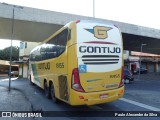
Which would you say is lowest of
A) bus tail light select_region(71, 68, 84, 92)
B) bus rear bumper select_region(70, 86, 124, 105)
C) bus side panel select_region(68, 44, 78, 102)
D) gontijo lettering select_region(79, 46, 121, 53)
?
bus rear bumper select_region(70, 86, 124, 105)

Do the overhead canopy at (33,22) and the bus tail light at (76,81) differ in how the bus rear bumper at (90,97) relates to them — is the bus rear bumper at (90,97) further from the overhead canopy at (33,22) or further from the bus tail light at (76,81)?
the overhead canopy at (33,22)

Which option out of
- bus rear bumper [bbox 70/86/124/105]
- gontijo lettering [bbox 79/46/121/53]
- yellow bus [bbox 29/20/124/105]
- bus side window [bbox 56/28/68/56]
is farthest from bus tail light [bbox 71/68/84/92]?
bus side window [bbox 56/28/68/56]

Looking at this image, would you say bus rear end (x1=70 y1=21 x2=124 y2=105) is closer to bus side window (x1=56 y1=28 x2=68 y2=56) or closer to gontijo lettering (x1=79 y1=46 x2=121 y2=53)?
gontijo lettering (x1=79 y1=46 x2=121 y2=53)

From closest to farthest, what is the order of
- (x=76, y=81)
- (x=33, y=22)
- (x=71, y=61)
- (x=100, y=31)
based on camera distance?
(x=76, y=81) → (x=71, y=61) → (x=100, y=31) → (x=33, y=22)

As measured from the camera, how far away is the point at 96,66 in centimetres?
802

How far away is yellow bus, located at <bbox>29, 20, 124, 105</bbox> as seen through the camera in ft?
25.4

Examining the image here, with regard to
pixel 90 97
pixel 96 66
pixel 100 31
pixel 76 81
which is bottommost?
pixel 90 97

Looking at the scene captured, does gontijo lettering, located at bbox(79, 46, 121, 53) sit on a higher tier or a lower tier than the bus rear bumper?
higher

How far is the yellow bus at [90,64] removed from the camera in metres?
7.74

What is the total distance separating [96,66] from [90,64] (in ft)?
0.86

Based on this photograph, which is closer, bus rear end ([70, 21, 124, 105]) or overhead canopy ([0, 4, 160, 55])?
bus rear end ([70, 21, 124, 105])

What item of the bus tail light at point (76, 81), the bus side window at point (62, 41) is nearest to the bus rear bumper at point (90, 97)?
the bus tail light at point (76, 81)

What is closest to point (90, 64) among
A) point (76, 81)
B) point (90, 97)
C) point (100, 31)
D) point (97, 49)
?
point (97, 49)

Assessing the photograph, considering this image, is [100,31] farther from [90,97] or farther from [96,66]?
[90,97]
